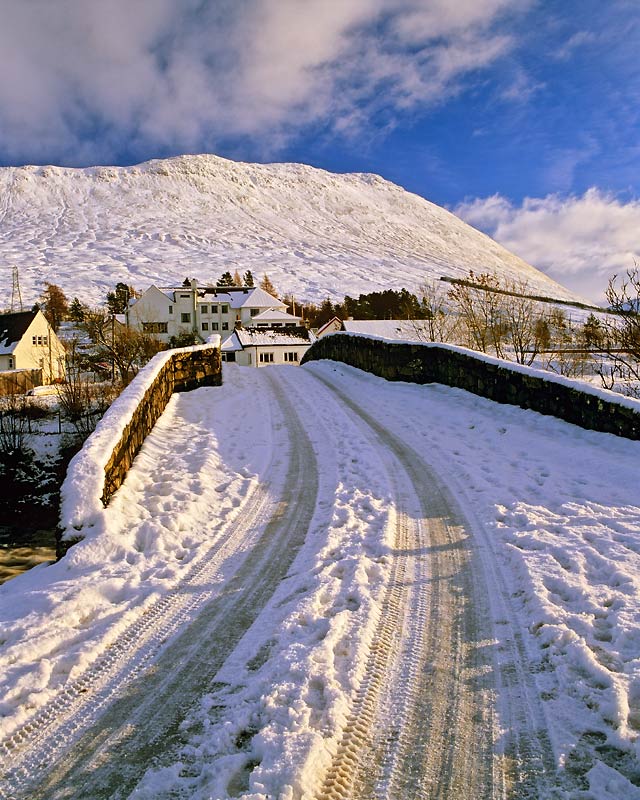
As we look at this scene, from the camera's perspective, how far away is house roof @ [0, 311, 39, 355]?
141 feet

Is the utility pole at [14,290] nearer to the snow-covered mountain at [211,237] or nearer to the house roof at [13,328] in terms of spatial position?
the snow-covered mountain at [211,237]

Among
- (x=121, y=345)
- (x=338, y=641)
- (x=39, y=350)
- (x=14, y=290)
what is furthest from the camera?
(x=14, y=290)

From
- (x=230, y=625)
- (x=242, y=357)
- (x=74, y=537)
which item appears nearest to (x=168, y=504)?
(x=74, y=537)

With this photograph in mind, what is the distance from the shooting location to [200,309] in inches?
2697

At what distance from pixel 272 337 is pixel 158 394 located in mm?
39764

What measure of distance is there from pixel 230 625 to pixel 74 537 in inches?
85.7

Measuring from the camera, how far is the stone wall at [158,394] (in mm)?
5996

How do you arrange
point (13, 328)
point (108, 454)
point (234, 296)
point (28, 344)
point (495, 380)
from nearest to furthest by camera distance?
point (108, 454), point (495, 380), point (28, 344), point (13, 328), point (234, 296)

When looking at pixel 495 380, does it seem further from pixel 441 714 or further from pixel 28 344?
pixel 28 344

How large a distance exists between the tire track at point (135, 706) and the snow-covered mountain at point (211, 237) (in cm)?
9558

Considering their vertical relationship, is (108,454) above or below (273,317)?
below

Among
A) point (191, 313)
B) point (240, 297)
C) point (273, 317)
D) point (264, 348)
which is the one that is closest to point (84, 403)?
point (264, 348)

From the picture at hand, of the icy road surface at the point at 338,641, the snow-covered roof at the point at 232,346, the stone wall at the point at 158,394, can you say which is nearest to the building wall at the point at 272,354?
the snow-covered roof at the point at 232,346

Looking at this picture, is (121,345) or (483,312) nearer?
(483,312)
